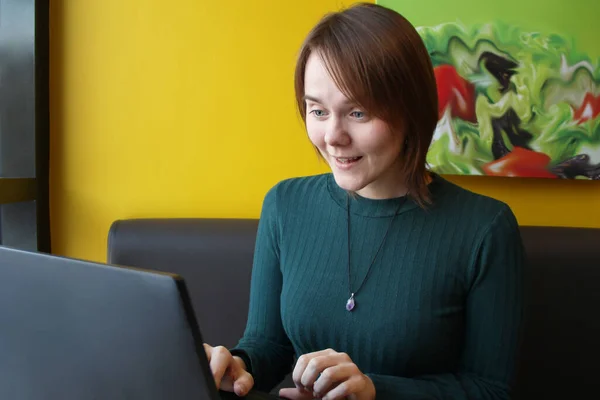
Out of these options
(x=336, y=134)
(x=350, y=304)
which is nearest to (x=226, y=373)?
(x=350, y=304)

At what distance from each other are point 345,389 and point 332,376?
0.09ft

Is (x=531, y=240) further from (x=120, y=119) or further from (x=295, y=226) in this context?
(x=120, y=119)

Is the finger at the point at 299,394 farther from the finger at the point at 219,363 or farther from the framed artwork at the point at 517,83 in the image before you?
the framed artwork at the point at 517,83

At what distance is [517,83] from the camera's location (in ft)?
4.67

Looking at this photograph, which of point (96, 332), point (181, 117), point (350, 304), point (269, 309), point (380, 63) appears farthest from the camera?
point (181, 117)

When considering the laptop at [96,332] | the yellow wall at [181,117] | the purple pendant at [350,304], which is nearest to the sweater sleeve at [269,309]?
→ the purple pendant at [350,304]

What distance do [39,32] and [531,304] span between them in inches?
54.2

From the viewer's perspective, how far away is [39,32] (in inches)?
58.4

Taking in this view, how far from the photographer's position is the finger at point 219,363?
30.6 inches

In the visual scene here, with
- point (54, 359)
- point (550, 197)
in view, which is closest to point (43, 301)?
point (54, 359)

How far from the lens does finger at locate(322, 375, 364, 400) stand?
76cm

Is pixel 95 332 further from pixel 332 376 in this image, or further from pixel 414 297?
pixel 414 297

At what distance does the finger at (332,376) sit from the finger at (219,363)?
13 cm

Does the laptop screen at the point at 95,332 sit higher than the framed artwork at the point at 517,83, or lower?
lower
